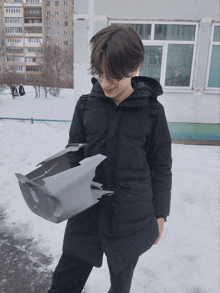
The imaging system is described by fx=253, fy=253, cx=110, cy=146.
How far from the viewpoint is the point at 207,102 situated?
20.5ft

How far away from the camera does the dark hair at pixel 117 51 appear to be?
3.44ft

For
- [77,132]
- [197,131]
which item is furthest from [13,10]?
[77,132]

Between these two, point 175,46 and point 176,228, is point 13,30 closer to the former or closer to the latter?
point 175,46

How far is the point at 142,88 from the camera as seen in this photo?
1.26 m

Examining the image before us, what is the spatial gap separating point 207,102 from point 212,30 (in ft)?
5.38

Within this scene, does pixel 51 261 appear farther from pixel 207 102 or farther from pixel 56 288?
pixel 207 102

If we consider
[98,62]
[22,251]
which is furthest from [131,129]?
[22,251]

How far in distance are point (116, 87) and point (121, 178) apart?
1.44ft

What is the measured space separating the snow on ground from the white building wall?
4.92ft

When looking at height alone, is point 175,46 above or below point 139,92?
above

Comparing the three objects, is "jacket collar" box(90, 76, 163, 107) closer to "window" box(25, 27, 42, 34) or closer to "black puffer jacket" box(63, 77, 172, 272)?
"black puffer jacket" box(63, 77, 172, 272)

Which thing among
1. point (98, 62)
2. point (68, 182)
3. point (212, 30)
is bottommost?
point (68, 182)

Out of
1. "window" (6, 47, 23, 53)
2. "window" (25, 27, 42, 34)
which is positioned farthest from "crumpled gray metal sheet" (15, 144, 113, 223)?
"window" (25, 27, 42, 34)

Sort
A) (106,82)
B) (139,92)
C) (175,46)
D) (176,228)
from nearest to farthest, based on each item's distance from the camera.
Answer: (106,82)
(139,92)
(176,228)
(175,46)
